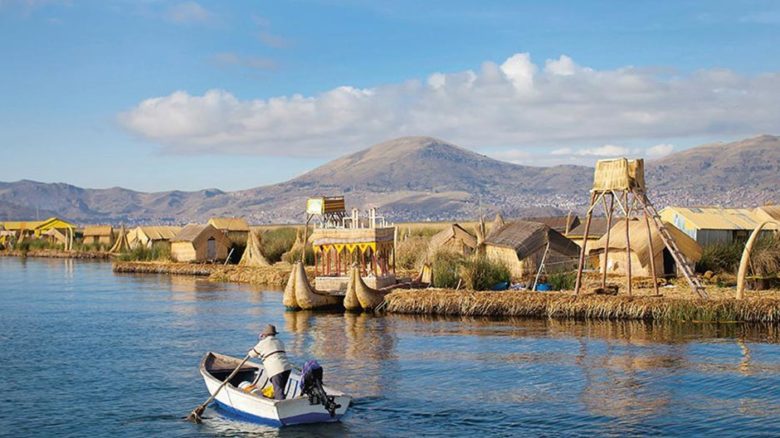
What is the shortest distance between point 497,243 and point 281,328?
12293mm

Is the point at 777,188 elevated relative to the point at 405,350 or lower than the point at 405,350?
elevated

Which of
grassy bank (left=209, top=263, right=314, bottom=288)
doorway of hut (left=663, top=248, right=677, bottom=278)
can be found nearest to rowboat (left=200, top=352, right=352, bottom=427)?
doorway of hut (left=663, top=248, right=677, bottom=278)

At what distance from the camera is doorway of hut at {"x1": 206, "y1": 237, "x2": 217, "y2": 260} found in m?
55.9

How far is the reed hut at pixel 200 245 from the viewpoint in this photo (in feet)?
181

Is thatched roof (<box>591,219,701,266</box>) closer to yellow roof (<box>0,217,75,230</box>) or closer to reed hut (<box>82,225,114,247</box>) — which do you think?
reed hut (<box>82,225,114,247</box>)

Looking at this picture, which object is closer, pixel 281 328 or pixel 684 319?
pixel 684 319

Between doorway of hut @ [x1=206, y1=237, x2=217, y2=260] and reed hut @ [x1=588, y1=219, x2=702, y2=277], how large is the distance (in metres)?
27.8

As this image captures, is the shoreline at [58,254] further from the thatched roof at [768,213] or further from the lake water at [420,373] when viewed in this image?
the thatched roof at [768,213]

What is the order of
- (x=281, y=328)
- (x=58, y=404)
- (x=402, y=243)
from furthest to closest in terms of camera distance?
(x=402, y=243) < (x=281, y=328) < (x=58, y=404)

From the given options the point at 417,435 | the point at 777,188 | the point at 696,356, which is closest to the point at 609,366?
the point at 696,356

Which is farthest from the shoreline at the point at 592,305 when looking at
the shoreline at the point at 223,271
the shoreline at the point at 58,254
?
the shoreline at the point at 58,254

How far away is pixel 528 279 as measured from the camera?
35.1 m

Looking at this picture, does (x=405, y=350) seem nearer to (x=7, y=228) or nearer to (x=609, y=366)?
(x=609, y=366)

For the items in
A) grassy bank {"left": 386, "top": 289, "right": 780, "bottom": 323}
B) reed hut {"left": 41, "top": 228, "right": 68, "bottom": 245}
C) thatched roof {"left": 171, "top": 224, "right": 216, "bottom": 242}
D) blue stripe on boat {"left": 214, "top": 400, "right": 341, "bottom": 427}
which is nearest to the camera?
blue stripe on boat {"left": 214, "top": 400, "right": 341, "bottom": 427}
